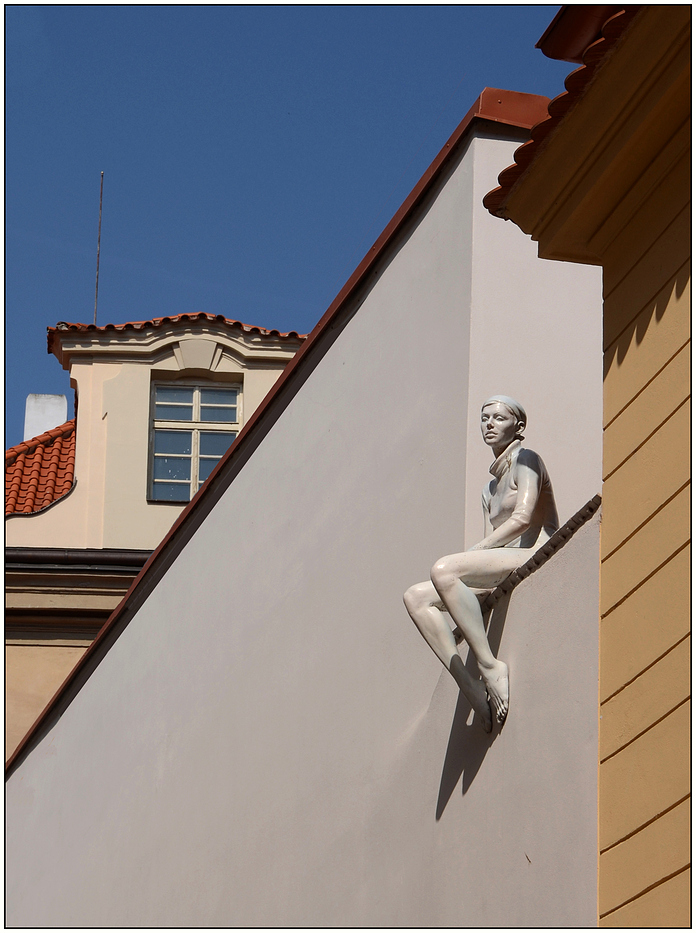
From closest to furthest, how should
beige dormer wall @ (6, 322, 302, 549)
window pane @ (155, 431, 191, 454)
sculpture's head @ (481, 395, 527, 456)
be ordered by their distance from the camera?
sculpture's head @ (481, 395, 527, 456), beige dormer wall @ (6, 322, 302, 549), window pane @ (155, 431, 191, 454)

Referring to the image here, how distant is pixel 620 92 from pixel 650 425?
1189 millimetres

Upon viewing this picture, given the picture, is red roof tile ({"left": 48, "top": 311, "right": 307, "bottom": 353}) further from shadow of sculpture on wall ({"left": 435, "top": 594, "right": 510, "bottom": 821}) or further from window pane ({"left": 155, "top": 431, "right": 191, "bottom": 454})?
shadow of sculpture on wall ({"left": 435, "top": 594, "right": 510, "bottom": 821})

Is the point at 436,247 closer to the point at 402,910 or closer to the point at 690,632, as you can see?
the point at 402,910

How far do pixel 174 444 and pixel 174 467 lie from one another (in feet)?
1.05

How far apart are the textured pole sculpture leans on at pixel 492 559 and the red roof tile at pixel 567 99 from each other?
3.97 ft

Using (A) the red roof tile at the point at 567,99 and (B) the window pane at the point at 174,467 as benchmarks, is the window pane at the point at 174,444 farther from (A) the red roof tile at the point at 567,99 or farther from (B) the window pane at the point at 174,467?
(A) the red roof tile at the point at 567,99

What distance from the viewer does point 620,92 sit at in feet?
16.1

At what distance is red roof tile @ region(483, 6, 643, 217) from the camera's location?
4.73 m

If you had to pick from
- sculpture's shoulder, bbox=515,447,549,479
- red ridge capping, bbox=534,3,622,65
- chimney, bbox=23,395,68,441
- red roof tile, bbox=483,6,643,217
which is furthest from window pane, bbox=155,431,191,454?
red ridge capping, bbox=534,3,622,65

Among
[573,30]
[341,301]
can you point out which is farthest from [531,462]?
[341,301]

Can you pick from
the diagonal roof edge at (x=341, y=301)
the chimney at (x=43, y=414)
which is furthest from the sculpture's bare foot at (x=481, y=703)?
the chimney at (x=43, y=414)

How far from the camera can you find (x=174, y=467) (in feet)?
61.1

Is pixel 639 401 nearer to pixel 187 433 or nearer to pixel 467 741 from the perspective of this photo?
pixel 467 741

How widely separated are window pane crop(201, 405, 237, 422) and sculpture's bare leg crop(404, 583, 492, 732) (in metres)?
12.4
